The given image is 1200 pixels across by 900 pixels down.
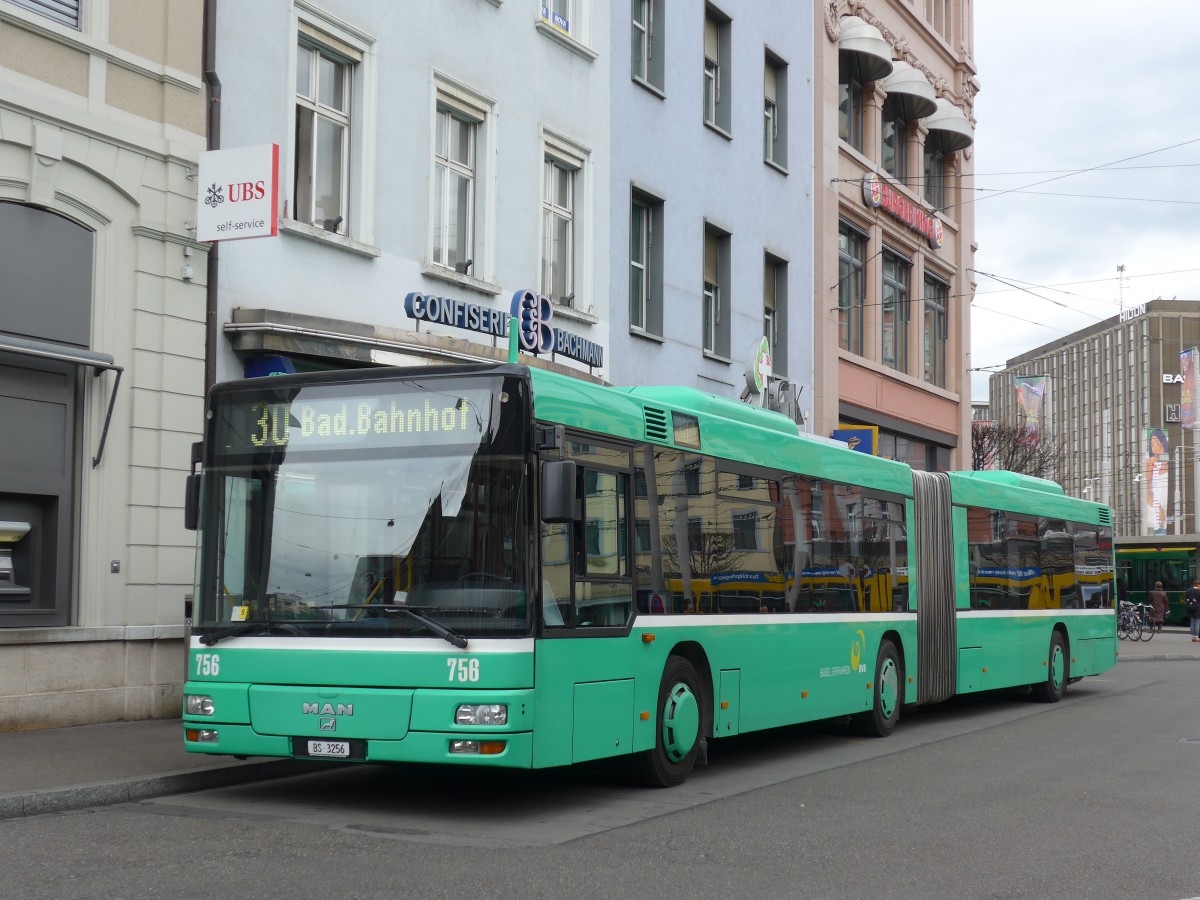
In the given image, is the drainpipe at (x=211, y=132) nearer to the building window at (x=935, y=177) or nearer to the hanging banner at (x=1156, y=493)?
the building window at (x=935, y=177)

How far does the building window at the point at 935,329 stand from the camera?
3644 cm

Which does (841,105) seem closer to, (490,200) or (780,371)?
(780,371)

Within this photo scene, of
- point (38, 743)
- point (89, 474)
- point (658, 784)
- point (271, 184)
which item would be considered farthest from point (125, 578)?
point (658, 784)

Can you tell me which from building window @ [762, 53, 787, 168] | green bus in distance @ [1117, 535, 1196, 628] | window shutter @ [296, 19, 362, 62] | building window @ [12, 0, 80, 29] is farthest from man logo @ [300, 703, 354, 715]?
green bus in distance @ [1117, 535, 1196, 628]

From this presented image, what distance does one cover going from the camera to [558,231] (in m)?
21.6

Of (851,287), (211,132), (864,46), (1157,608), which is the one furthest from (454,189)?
(1157,608)

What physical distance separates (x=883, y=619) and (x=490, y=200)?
7.50m

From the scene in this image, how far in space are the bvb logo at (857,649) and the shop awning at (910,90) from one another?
20.0 m

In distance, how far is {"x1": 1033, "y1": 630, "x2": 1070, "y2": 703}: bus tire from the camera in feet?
66.7

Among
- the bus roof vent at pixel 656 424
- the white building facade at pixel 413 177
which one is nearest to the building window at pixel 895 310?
the white building facade at pixel 413 177

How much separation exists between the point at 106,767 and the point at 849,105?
24398 mm

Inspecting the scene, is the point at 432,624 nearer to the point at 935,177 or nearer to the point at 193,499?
the point at 193,499

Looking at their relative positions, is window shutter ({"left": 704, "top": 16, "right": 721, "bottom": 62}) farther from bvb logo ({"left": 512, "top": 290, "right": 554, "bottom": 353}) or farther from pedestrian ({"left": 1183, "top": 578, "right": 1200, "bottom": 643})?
pedestrian ({"left": 1183, "top": 578, "right": 1200, "bottom": 643})

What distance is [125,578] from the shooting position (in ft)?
45.8
